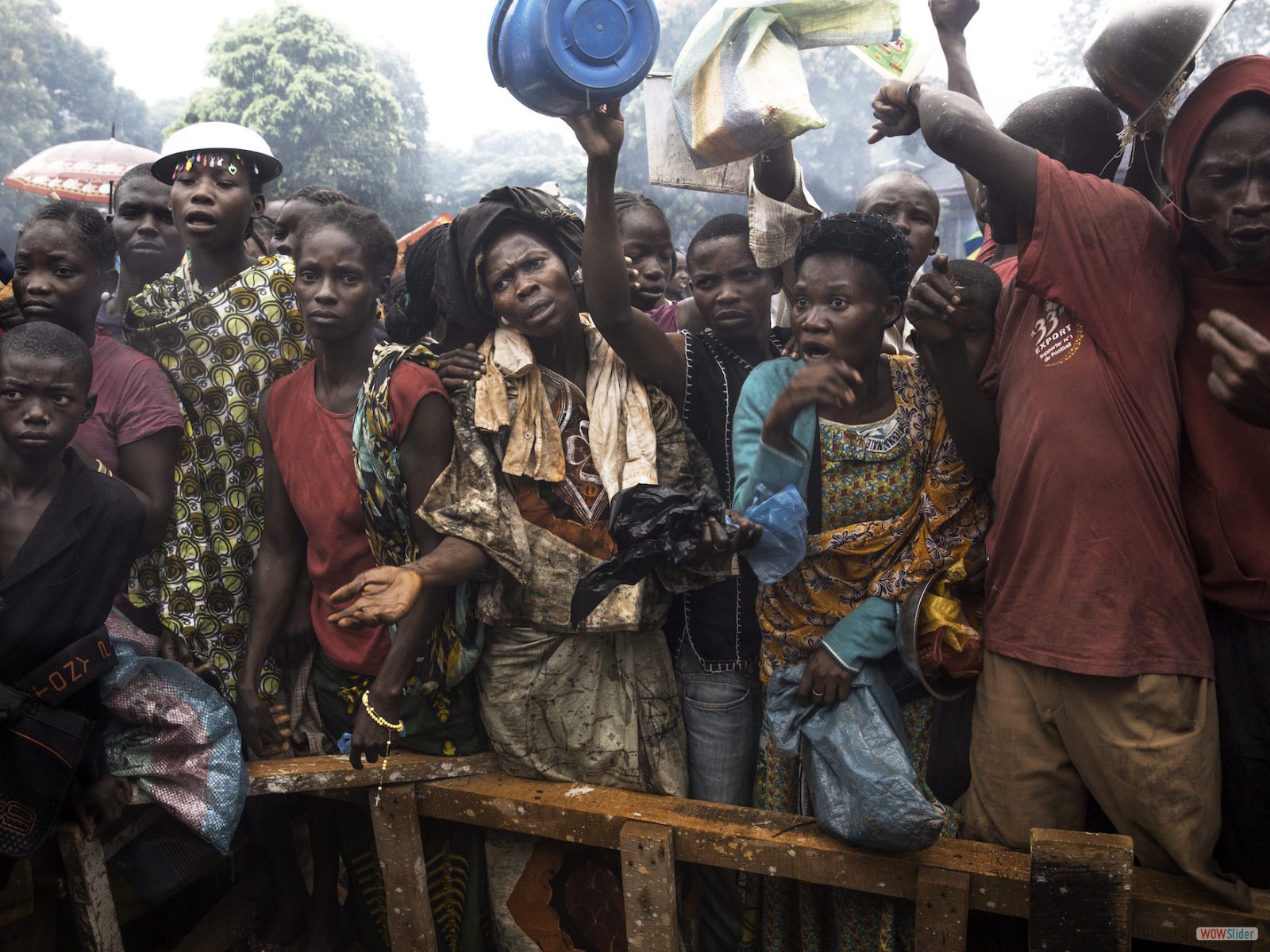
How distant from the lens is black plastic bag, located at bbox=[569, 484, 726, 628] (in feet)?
7.36

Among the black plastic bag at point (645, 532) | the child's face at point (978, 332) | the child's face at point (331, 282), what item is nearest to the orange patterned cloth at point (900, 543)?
the child's face at point (978, 332)

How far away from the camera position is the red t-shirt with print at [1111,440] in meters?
1.99

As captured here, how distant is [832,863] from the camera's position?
7.45ft

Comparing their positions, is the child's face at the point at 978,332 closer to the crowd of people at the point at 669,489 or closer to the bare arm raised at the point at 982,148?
the crowd of people at the point at 669,489

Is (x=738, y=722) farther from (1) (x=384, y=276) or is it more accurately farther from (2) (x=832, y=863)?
(1) (x=384, y=276)

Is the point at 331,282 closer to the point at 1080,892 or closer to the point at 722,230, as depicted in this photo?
the point at 722,230

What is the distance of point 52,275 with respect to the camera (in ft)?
9.29

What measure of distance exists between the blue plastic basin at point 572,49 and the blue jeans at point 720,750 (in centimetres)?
154

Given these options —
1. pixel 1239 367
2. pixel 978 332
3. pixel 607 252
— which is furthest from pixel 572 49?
pixel 1239 367

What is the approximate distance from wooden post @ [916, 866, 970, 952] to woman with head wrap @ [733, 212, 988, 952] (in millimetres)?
247

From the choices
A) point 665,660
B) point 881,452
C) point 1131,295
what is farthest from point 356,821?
point 1131,295

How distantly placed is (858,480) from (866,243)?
0.59 metres

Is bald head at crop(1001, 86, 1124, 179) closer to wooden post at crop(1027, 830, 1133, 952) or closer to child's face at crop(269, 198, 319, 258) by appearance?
wooden post at crop(1027, 830, 1133, 952)

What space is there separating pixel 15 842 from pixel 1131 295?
2937mm
